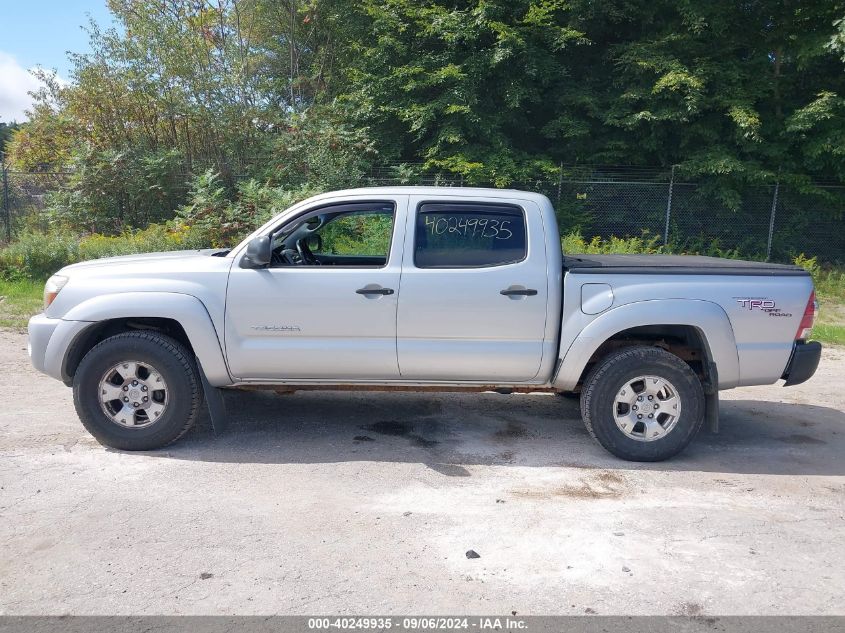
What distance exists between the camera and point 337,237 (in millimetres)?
6133

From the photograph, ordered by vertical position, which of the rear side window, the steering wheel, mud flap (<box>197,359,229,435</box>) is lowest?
mud flap (<box>197,359,229,435</box>)

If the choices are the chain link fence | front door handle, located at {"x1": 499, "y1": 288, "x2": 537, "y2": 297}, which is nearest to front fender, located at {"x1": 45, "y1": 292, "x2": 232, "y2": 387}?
front door handle, located at {"x1": 499, "y1": 288, "x2": 537, "y2": 297}

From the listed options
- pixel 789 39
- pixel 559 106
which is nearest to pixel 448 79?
pixel 559 106

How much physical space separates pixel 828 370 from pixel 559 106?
10291 millimetres

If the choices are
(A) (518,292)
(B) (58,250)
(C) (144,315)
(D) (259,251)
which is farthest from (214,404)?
(B) (58,250)

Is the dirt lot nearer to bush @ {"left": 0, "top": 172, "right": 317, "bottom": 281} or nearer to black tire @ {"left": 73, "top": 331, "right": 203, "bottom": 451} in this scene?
black tire @ {"left": 73, "top": 331, "right": 203, "bottom": 451}

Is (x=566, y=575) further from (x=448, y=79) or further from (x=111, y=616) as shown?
(x=448, y=79)

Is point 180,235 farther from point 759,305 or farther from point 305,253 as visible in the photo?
point 759,305

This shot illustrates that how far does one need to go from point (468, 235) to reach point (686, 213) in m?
12.2

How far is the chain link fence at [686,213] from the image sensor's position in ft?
51.5

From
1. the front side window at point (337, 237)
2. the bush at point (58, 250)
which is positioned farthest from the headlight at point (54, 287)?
the bush at point (58, 250)

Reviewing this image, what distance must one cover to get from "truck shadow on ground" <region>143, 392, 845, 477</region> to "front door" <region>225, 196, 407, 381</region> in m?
0.60

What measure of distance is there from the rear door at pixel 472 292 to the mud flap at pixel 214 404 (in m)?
1.46

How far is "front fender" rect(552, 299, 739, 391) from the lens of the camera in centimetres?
505
